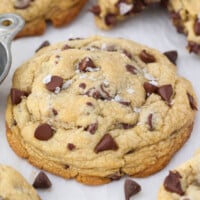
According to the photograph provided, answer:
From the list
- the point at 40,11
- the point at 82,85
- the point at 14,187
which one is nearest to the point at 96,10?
the point at 40,11

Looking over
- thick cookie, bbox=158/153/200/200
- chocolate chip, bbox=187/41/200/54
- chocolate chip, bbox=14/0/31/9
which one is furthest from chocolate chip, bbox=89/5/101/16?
thick cookie, bbox=158/153/200/200

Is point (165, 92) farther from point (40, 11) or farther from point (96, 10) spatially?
point (40, 11)

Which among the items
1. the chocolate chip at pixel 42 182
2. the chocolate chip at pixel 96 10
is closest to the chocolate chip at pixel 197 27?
the chocolate chip at pixel 96 10

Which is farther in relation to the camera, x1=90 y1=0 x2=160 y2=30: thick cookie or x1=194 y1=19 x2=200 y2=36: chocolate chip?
x1=90 y1=0 x2=160 y2=30: thick cookie

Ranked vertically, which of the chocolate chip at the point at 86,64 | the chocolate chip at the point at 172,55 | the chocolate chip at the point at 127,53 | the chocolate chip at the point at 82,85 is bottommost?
the chocolate chip at the point at 172,55

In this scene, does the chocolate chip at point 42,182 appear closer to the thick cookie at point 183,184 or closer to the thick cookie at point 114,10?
Answer: the thick cookie at point 183,184

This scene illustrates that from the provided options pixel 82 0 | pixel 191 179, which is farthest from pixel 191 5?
pixel 191 179

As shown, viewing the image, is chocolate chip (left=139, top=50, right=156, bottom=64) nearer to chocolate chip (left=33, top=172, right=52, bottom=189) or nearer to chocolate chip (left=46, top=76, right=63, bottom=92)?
chocolate chip (left=46, top=76, right=63, bottom=92)

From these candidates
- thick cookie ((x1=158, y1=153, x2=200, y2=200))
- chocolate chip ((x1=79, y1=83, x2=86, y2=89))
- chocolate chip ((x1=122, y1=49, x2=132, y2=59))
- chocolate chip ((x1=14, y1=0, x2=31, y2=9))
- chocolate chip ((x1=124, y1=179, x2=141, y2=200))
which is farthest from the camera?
chocolate chip ((x1=14, y1=0, x2=31, y2=9))
